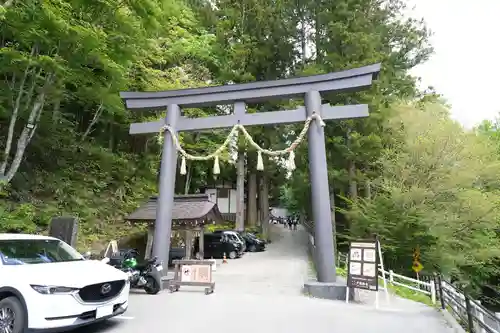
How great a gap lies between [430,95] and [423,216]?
8.40 metres

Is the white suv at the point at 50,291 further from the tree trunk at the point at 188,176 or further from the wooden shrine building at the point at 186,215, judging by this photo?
the tree trunk at the point at 188,176

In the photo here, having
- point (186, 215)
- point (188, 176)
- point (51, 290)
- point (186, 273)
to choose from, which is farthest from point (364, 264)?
point (188, 176)

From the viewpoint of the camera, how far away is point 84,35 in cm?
899

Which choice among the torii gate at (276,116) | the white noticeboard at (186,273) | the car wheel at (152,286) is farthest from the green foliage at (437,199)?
the car wheel at (152,286)

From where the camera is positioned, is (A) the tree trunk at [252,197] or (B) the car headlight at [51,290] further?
(A) the tree trunk at [252,197]

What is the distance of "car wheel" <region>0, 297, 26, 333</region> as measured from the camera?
4211 mm

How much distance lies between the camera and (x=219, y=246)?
693 inches

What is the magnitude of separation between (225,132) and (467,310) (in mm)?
17902

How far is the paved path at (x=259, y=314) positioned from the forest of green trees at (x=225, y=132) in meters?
5.86

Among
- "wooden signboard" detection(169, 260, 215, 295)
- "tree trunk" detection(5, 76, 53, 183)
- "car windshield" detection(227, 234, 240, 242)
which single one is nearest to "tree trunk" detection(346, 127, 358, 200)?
"car windshield" detection(227, 234, 240, 242)

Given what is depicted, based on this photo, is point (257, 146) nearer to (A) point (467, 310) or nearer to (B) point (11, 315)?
(A) point (467, 310)

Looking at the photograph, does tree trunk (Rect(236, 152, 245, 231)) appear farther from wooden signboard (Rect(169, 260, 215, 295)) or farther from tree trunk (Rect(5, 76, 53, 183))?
tree trunk (Rect(5, 76, 53, 183))

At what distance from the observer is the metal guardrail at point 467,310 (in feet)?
15.2

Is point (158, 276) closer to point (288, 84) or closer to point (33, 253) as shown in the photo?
point (33, 253)
